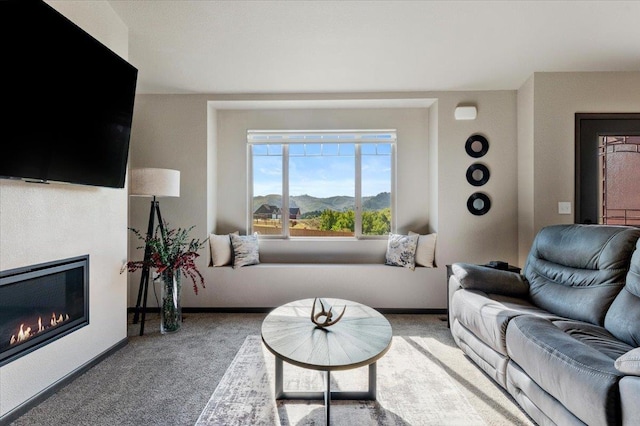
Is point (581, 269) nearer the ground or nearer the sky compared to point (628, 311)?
nearer the sky

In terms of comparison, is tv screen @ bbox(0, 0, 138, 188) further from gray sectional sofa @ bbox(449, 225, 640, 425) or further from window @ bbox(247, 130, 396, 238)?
gray sectional sofa @ bbox(449, 225, 640, 425)

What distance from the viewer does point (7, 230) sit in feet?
5.15

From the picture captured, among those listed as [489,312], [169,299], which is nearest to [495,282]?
[489,312]

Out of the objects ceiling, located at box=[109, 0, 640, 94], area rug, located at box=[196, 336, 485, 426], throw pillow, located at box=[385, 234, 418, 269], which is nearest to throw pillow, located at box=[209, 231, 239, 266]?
area rug, located at box=[196, 336, 485, 426]

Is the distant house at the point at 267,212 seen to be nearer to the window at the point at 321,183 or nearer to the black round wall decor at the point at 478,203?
the window at the point at 321,183

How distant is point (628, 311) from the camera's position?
64.6 inches

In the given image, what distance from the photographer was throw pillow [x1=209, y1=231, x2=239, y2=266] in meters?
3.38

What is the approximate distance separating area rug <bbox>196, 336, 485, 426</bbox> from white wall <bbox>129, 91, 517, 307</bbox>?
1314 millimetres

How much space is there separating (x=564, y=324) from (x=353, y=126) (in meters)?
2.83

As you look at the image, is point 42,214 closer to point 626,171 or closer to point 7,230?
point 7,230

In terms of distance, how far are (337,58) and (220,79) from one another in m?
1.27

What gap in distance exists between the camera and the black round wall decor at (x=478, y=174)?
10.9 feet

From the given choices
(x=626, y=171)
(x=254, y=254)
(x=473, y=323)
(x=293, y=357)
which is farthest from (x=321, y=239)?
(x=626, y=171)

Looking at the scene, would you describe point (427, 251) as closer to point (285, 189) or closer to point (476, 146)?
point (476, 146)
